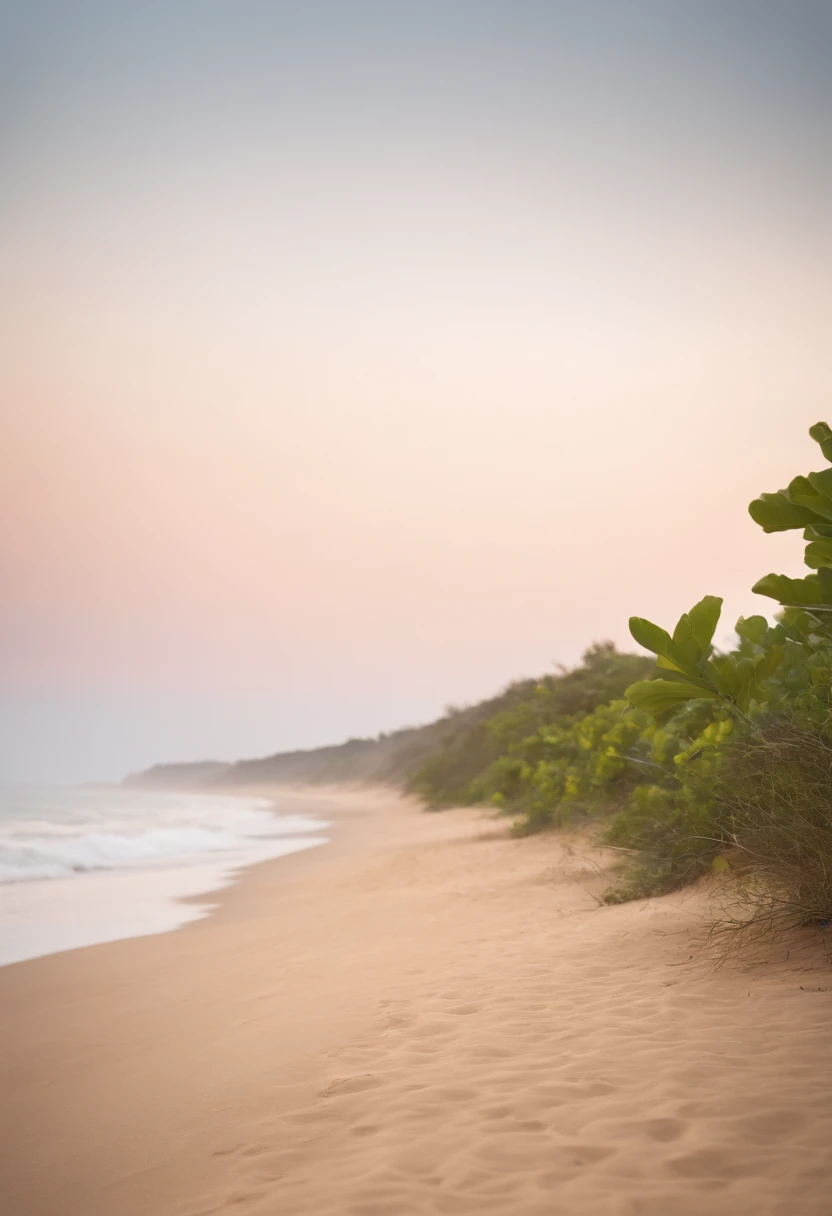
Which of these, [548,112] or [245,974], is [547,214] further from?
[245,974]

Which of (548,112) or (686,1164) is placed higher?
(548,112)

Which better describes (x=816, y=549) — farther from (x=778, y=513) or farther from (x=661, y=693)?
(x=661, y=693)

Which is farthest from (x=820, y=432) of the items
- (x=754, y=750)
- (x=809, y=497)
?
(x=754, y=750)

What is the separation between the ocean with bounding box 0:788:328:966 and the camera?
28.5ft

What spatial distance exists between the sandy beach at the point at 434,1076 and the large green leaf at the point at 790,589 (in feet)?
6.88

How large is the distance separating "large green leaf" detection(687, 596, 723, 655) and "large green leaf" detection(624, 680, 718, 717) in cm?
41

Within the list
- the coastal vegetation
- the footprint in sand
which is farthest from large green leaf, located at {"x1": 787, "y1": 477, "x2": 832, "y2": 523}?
the footprint in sand

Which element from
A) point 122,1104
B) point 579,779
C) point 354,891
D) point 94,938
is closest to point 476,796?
point 579,779

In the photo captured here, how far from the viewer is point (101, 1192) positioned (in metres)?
2.99

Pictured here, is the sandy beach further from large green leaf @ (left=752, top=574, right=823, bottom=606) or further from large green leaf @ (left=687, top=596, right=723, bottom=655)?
large green leaf @ (left=752, top=574, right=823, bottom=606)

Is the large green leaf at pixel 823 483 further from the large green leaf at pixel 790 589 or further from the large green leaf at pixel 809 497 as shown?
the large green leaf at pixel 790 589

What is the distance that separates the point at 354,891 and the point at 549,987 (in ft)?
19.3

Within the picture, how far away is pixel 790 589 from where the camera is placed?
527cm

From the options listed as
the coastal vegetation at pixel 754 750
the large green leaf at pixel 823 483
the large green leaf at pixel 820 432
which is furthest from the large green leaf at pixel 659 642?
the large green leaf at pixel 820 432
